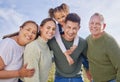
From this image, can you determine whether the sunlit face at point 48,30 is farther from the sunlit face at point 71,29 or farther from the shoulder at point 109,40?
the shoulder at point 109,40

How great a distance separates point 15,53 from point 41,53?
0.46 m

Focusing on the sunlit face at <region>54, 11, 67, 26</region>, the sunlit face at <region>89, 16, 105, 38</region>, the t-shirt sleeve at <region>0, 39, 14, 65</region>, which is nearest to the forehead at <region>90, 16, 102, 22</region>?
the sunlit face at <region>89, 16, 105, 38</region>

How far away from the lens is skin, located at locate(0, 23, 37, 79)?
4.97 metres

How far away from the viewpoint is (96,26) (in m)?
5.78

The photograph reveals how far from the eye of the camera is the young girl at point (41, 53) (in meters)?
5.01

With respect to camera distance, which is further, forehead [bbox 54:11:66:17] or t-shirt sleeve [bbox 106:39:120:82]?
forehead [bbox 54:11:66:17]

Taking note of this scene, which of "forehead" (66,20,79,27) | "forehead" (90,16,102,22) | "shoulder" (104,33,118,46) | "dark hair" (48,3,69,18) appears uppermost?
"dark hair" (48,3,69,18)

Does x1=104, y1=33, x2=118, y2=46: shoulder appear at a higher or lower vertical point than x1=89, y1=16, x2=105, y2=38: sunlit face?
lower

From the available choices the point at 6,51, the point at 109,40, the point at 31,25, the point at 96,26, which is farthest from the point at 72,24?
the point at 6,51

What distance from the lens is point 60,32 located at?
566cm

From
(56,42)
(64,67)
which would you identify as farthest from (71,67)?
(56,42)

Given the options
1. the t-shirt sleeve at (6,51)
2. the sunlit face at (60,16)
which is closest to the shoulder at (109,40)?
the sunlit face at (60,16)

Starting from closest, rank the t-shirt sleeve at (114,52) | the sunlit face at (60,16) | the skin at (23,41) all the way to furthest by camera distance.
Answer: the skin at (23,41)
the t-shirt sleeve at (114,52)
the sunlit face at (60,16)

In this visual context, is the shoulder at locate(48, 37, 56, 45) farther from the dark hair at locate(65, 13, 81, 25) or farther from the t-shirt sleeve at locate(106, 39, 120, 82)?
the t-shirt sleeve at locate(106, 39, 120, 82)
